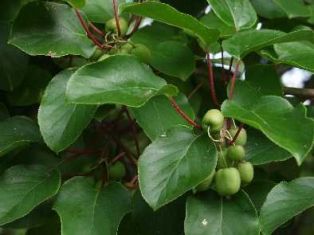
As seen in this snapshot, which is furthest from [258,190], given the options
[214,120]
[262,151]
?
[214,120]

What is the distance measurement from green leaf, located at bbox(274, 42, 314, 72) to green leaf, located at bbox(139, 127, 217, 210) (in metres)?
0.17

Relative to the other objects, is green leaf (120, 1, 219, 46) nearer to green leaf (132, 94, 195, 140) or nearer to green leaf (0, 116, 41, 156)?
green leaf (132, 94, 195, 140)

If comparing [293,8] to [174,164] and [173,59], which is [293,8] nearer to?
[173,59]

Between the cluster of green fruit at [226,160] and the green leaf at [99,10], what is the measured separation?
0.99 ft

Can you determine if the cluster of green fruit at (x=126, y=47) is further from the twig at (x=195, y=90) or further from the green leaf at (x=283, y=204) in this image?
the green leaf at (x=283, y=204)

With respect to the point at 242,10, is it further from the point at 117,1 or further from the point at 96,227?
the point at 96,227

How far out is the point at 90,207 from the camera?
94 centimetres

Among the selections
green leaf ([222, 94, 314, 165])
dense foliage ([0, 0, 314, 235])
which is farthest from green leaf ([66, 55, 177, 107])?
green leaf ([222, 94, 314, 165])

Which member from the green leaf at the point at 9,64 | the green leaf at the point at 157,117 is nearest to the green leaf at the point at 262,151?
the green leaf at the point at 157,117

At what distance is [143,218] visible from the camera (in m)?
0.96

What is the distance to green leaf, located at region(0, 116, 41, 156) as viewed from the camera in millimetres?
971

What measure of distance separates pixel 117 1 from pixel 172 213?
370 mm

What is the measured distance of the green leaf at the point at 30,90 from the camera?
117cm

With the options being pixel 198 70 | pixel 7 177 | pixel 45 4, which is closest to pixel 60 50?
pixel 45 4
